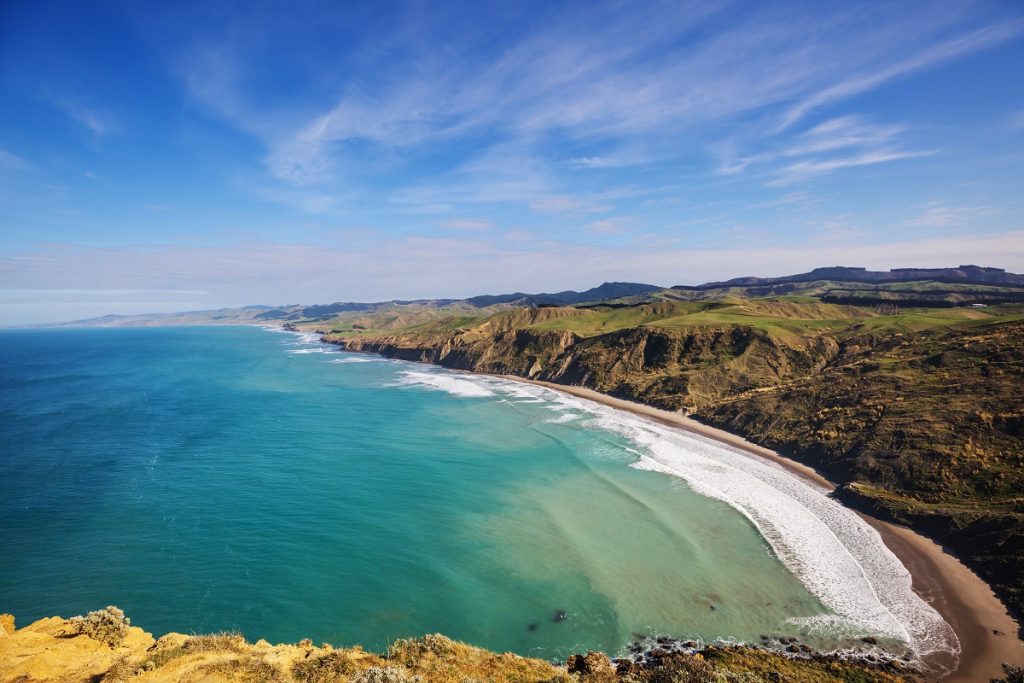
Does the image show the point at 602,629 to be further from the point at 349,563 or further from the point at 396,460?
the point at 396,460

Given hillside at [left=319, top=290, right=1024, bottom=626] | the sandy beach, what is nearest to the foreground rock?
the sandy beach

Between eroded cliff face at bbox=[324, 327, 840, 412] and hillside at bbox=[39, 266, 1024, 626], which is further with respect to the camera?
eroded cliff face at bbox=[324, 327, 840, 412]

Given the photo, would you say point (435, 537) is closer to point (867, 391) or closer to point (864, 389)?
point (867, 391)

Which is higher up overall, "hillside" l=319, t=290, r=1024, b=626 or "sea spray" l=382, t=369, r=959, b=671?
"hillside" l=319, t=290, r=1024, b=626

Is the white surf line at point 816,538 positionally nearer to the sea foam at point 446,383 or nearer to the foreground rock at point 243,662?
the foreground rock at point 243,662

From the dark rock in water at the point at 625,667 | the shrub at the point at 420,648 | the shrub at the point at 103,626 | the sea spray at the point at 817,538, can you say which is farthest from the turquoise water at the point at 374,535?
the shrub at the point at 103,626

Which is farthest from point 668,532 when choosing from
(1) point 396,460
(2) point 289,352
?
(2) point 289,352

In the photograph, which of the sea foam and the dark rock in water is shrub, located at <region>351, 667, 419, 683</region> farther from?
the sea foam
